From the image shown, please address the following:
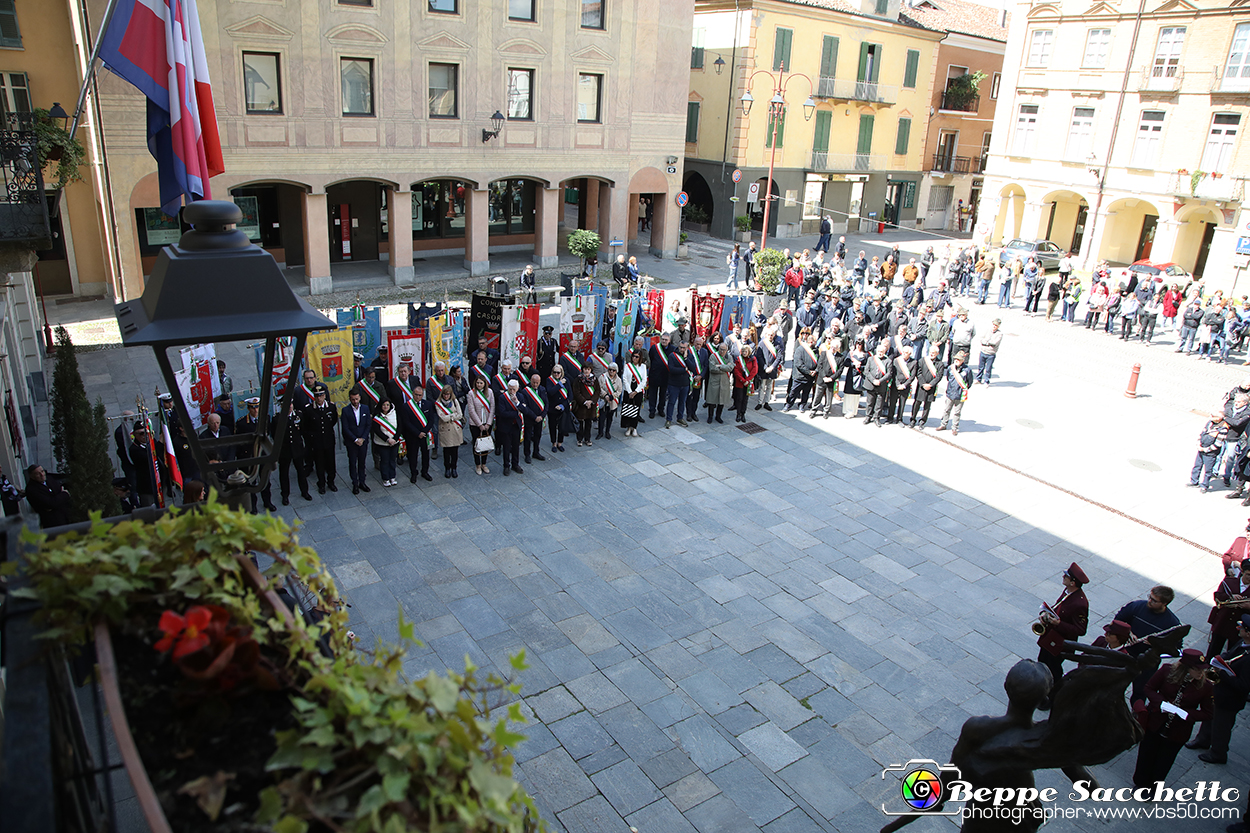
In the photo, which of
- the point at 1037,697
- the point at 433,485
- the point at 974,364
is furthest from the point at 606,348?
Result: the point at 1037,697

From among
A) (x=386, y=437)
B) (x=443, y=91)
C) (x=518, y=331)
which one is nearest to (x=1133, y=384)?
(x=518, y=331)

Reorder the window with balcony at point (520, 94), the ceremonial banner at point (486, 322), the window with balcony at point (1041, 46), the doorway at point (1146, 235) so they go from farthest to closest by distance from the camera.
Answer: the doorway at point (1146, 235), the window with balcony at point (1041, 46), the window with balcony at point (520, 94), the ceremonial banner at point (486, 322)

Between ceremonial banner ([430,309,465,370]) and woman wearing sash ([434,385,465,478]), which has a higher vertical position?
ceremonial banner ([430,309,465,370])

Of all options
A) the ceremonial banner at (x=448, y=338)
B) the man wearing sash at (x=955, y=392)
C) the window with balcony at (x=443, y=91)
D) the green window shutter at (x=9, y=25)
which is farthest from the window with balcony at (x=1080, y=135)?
the green window shutter at (x=9, y=25)

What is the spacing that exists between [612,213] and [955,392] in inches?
687

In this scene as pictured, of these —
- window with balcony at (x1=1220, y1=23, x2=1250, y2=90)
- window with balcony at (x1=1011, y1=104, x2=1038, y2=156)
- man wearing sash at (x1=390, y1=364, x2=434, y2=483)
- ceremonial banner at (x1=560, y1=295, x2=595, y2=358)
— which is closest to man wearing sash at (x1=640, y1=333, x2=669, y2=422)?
ceremonial banner at (x1=560, y1=295, x2=595, y2=358)

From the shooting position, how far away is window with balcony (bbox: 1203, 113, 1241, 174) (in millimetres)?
32438

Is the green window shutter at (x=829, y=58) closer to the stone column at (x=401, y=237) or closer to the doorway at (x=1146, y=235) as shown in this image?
the doorway at (x=1146, y=235)

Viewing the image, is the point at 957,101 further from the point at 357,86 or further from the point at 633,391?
the point at 633,391

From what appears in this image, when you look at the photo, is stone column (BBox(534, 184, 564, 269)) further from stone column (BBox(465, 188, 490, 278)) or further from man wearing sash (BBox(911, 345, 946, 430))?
man wearing sash (BBox(911, 345, 946, 430))

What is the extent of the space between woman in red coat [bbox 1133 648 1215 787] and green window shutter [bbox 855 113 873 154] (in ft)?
127

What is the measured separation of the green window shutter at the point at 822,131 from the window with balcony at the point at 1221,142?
1548cm

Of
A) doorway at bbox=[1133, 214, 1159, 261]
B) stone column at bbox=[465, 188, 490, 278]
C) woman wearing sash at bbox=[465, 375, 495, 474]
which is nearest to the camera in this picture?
woman wearing sash at bbox=[465, 375, 495, 474]

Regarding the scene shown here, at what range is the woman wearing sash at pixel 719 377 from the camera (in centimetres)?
1638
